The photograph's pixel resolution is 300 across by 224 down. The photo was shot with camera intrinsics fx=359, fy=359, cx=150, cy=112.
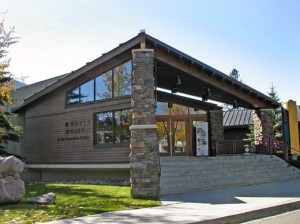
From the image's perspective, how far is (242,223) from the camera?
8.06m

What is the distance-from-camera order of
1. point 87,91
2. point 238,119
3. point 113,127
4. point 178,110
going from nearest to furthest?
point 113,127, point 87,91, point 178,110, point 238,119

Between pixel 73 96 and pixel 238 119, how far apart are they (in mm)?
18824

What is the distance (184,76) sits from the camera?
18734 mm

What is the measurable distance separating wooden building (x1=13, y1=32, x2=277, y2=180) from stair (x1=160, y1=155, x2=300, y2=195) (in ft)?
8.58

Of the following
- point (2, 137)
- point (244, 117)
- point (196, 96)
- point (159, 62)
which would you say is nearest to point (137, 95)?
point (159, 62)

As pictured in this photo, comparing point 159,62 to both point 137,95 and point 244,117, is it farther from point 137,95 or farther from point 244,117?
point 244,117

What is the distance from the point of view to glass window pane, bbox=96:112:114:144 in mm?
16703

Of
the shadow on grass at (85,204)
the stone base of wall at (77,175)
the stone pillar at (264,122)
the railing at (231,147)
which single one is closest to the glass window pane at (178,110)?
the railing at (231,147)

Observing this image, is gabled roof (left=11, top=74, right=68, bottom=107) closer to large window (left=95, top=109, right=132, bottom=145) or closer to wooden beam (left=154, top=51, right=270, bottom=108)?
large window (left=95, top=109, right=132, bottom=145)

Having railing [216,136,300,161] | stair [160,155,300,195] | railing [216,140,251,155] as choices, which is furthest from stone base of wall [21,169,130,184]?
railing [216,140,251,155]

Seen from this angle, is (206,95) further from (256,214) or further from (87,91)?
(256,214)

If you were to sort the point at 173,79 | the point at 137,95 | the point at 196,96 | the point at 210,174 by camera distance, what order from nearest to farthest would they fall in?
the point at 137,95 < the point at 210,174 < the point at 173,79 < the point at 196,96

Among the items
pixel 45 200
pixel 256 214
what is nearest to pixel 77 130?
pixel 45 200

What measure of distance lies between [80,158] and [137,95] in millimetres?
6251
